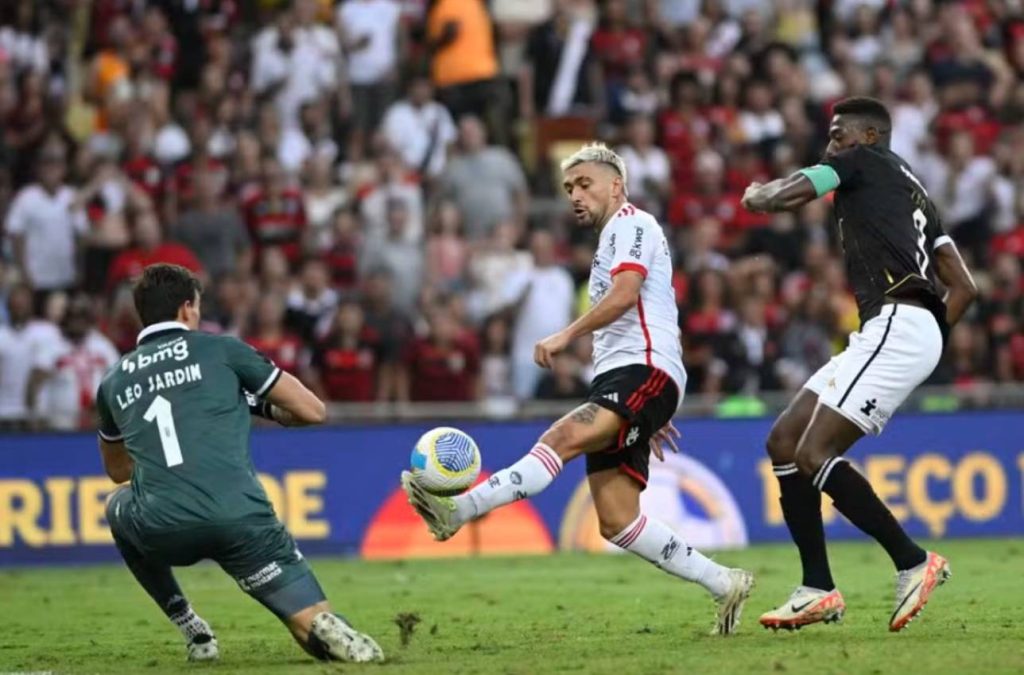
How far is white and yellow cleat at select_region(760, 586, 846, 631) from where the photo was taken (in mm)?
10312

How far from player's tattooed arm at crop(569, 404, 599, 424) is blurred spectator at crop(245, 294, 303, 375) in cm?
917

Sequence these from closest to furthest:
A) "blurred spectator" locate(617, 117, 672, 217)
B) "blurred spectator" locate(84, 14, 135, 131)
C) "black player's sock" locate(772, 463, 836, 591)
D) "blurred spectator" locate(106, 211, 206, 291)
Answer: "black player's sock" locate(772, 463, 836, 591)
"blurred spectator" locate(106, 211, 206, 291)
"blurred spectator" locate(84, 14, 135, 131)
"blurred spectator" locate(617, 117, 672, 217)

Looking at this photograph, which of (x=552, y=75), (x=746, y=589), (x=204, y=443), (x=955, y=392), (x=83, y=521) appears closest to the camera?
(x=204, y=443)

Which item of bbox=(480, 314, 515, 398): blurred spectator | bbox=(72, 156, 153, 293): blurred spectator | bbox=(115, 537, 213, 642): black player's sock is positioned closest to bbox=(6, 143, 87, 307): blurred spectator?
bbox=(72, 156, 153, 293): blurred spectator

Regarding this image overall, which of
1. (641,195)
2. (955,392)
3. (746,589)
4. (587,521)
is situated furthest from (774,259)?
(746,589)

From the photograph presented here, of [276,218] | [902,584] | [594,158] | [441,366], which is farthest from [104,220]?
[902,584]

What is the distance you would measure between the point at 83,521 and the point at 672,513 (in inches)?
212

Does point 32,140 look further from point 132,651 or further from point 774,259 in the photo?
point 132,651

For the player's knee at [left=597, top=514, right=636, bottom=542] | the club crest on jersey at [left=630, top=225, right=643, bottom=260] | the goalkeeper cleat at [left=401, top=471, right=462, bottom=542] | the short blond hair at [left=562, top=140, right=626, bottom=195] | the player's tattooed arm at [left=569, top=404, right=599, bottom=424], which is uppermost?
the short blond hair at [left=562, top=140, right=626, bottom=195]

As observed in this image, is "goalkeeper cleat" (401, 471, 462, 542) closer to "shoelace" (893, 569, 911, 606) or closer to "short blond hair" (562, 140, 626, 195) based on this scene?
"short blond hair" (562, 140, 626, 195)

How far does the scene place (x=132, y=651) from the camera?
10531 millimetres

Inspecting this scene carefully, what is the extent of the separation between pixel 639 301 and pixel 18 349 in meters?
10.1

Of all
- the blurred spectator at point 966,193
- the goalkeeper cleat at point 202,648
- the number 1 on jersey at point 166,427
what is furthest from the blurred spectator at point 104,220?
the number 1 on jersey at point 166,427

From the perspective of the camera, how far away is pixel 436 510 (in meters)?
9.88
